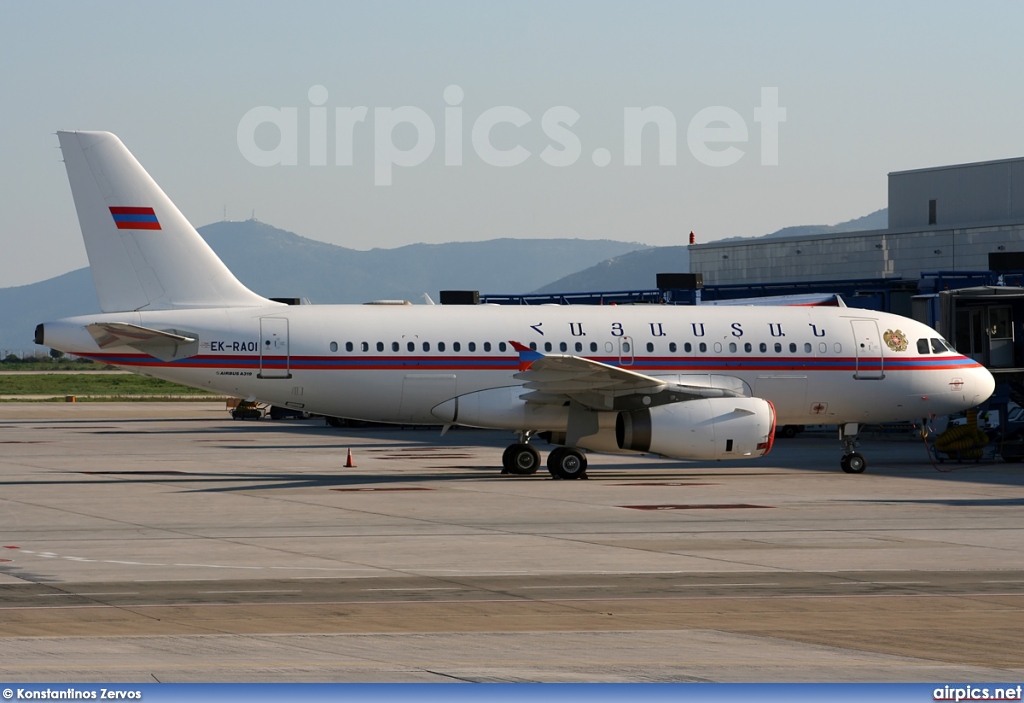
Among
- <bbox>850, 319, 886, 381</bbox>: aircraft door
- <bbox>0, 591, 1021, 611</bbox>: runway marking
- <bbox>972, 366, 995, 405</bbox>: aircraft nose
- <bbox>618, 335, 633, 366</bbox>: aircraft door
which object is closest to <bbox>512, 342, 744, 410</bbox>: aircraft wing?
<bbox>618, 335, 633, 366</bbox>: aircraft door

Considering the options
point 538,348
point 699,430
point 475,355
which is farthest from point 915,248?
point 475,355

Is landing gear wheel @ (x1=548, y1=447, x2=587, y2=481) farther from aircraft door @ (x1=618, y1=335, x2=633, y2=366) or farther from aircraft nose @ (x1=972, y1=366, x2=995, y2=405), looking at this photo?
aircraft nose @ (x1=972, y1=366, x2=995, y2=405)

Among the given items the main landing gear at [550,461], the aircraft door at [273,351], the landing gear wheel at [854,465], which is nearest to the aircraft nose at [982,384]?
the landing gear wheel at [854,465]

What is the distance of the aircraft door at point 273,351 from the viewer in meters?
30.2

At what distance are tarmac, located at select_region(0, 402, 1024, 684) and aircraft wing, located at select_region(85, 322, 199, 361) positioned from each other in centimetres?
296

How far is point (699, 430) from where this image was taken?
29.2 meters

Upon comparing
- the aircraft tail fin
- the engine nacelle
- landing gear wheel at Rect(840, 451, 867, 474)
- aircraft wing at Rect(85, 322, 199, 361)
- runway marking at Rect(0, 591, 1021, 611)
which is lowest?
runway marking at Rect(0, 591, 1021, 611)

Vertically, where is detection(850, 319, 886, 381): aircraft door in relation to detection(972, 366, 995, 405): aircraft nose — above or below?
above

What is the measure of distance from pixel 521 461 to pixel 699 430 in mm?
5000

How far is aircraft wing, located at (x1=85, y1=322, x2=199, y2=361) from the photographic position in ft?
95.9

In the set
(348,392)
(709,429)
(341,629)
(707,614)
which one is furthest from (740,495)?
(341,629)

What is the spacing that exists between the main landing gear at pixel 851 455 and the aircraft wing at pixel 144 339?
15.7 meters

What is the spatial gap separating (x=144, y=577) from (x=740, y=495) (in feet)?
47.7

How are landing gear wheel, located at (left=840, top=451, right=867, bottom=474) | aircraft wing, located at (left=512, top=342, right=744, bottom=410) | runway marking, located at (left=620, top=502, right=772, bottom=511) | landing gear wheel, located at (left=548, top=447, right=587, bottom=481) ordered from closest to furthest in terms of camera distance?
runway marking, located at (left=620, top=502, right=772, bottom=511)
aircraft wing, located at (left=512, top=342, right=744, bottom=410)
landing gear wheel, located at (left=548, top=447, right=587, bottom=481)
landing gear wheel, located at (left=840, top=451, right=867, bottom=474)
